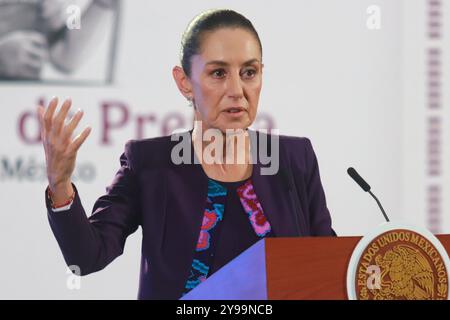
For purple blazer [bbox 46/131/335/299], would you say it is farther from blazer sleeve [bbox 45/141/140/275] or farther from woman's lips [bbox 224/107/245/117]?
woman's lips [bbox 224/107/245/117]

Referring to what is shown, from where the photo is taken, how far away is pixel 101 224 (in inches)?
72.1

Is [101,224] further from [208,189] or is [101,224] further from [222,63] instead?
[222,63]

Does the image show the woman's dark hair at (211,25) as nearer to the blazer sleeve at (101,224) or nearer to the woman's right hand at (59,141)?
the blazer sleeve at (101,224)

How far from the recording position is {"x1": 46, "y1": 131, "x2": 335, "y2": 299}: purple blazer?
179 centimetres

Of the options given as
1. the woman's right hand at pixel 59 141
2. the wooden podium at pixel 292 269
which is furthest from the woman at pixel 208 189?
the wooden podium at pixel 292 269

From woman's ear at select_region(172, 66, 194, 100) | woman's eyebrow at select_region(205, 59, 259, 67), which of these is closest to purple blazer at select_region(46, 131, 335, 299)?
woman's ear at select_region(172, 66, 194, 100)

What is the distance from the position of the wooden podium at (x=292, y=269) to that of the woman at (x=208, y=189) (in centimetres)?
52

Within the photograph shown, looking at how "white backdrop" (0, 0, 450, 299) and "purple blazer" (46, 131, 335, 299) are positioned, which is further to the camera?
"white backdrop" (0, 0, 450, 299)

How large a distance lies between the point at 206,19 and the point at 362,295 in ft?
3.20

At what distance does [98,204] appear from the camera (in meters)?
1.89

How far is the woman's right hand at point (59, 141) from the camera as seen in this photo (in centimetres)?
142

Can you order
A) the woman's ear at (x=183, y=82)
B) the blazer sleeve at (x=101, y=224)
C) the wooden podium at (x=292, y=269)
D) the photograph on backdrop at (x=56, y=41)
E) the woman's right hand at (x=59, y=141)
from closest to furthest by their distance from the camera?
the wooden podium at (x=292, y=269) < the woman's right hand at (x=59, y=141) < the blazer sleeve at (x=101, y=224) < the woman's ear at (x=183, y=82) < the photograph on backdrop at (x=56, y=41)
